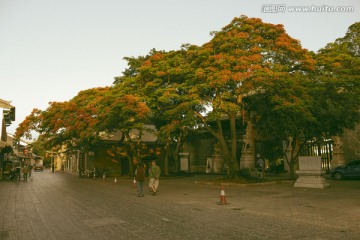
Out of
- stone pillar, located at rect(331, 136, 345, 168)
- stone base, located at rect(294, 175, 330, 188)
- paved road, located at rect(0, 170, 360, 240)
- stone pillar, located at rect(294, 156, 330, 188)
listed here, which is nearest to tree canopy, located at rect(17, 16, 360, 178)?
stone pillar, located at rect(294, 156, 330, 188)

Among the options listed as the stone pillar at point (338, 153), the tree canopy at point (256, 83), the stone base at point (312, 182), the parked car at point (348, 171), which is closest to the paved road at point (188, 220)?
the stone base at point (312, 182)

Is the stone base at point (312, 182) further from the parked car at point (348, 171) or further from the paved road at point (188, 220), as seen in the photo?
the parked car at point (348, 171)

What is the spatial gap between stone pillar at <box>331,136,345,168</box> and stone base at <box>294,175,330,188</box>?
405 inches

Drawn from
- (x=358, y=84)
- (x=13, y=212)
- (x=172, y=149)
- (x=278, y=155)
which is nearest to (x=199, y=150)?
(x=172, y=149)

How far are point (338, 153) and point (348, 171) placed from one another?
4088 millimetres

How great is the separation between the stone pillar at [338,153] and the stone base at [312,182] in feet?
33.7

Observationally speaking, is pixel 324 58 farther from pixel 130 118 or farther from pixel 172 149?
pixel 172 149

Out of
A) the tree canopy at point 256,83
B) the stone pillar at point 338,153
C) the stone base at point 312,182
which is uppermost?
the tree canopy at point 256,83

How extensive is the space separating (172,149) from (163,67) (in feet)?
64.7

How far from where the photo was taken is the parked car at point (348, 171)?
21.9 meters

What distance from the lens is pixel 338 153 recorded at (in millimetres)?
26125

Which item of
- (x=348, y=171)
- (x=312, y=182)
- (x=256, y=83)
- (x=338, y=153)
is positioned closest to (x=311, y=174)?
(x=312, y=182)

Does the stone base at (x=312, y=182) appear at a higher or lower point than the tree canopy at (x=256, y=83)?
lower

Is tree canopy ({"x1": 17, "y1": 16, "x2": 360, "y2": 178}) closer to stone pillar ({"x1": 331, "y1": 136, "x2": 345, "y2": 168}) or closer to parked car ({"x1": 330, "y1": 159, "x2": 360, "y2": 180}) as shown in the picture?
parked car ({"x1": 330, "y1": 159, "x2": 360, "y2": 180})
